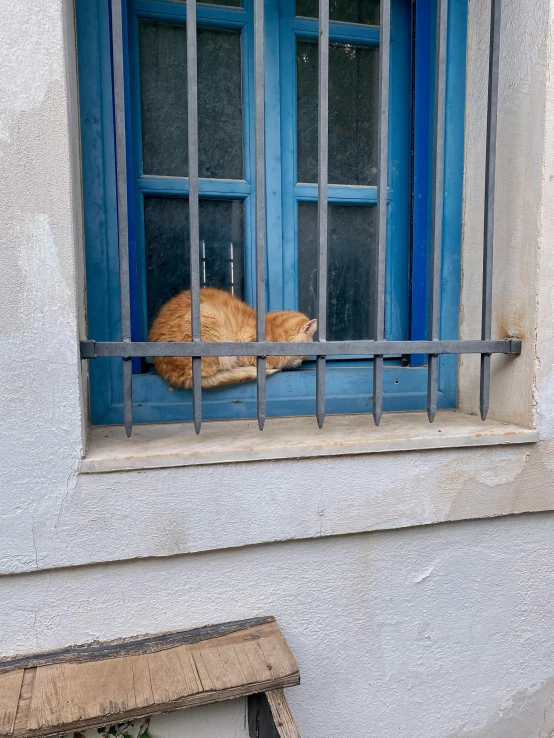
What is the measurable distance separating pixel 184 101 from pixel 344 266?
0.90m

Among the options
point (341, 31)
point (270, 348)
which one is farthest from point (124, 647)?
point (341, 31)

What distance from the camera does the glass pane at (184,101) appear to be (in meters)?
1.84

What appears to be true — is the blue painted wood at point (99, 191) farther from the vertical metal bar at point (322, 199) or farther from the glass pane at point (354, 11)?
the glass pane at point (354, 11)

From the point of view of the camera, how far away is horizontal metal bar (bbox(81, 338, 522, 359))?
1.41 meters

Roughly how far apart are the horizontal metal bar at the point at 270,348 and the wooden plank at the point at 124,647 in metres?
0.84

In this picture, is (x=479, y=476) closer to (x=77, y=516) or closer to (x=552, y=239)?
(x=552, y=239)

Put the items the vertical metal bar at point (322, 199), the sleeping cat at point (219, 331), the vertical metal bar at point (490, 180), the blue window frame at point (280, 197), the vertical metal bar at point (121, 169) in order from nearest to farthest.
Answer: the vertical metal bar at point (121, 169)
the vertical metal bar at point (322, 199)
the vertical metal bar at point (490, 180)
the blue window frame at point (280, 197)
the sleeping cat at point (219, 331)

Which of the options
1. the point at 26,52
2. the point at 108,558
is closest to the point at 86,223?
the point at 26,52

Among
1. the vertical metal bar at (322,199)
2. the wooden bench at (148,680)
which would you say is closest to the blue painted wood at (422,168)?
the vertical metal bar at (322,199)

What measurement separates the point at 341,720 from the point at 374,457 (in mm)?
907

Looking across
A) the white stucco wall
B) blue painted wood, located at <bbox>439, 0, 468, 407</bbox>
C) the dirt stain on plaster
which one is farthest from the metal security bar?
the dirt stain on plaster

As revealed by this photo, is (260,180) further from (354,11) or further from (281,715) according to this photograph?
(281,715)

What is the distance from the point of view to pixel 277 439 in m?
1.57

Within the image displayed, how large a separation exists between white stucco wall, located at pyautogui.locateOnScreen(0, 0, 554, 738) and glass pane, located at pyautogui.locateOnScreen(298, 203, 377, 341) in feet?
1.34
